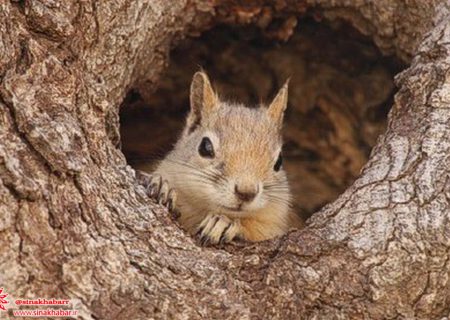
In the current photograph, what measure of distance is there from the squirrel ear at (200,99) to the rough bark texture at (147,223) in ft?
2.13

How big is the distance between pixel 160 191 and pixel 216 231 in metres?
0.30

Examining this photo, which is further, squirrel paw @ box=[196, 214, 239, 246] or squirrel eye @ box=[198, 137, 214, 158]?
squirrel eye @ box=[198, 137, 214, 158]

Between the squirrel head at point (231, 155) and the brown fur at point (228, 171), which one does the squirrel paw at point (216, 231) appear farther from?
the squirrel head at point (231, 155)

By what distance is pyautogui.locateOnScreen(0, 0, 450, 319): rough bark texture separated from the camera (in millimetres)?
2453

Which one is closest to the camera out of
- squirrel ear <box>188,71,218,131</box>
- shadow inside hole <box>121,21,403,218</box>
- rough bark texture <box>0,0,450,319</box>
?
rough bark texture <box>0,0,450,319</box>

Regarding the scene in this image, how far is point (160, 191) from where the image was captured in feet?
10.3

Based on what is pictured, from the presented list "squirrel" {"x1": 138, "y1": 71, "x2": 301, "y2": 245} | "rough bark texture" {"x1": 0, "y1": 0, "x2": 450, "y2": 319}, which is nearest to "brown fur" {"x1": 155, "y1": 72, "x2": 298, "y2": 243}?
"squirrel" {"x1": 138, "y1": 71, "x2": 301, "y2": 245}

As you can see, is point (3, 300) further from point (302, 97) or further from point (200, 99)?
point (302, 97)

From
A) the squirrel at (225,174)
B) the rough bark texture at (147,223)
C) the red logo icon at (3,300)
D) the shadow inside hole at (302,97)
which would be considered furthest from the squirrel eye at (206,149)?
the red logo icon at (3,300)

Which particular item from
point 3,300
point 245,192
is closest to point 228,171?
point 245,192

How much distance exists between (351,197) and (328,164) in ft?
6.76

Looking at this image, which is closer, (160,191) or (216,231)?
(216,231)

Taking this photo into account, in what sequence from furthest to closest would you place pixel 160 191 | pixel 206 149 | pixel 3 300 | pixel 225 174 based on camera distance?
pixel 206 149 < pixel 225 174 < pixel 160 191 < pixel 3 300

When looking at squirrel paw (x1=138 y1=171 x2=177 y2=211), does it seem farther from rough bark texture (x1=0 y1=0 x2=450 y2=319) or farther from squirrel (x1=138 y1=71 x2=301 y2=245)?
rough bark texture (x1=0 y1=0 x2=450 y2=319)
